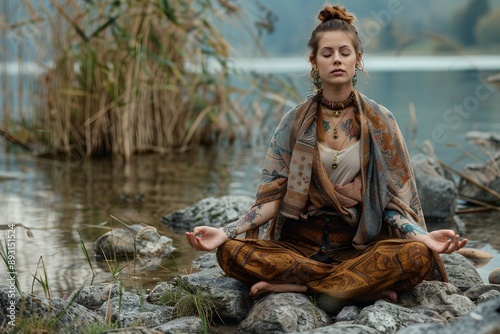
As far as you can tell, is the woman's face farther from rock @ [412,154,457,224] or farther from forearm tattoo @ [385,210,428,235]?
rock @ [412,154,457,224]

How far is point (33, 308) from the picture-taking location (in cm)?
376

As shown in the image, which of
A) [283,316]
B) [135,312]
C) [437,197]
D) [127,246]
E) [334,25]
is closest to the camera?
[283,316]

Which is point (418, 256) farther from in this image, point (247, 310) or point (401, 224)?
point (247, 310)

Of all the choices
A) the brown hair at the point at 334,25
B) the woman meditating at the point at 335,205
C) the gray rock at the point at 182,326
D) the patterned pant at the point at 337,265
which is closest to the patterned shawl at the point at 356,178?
the woman meditating at the point at 335,205

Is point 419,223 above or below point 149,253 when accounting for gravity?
above

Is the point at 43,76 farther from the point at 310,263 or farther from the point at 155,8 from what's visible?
the point at 310,263

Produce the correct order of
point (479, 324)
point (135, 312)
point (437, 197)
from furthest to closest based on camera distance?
point (437, 197) → point (135, 312) → point (479, 324)

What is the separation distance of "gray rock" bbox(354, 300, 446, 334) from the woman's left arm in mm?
318

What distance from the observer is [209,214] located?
257 inches

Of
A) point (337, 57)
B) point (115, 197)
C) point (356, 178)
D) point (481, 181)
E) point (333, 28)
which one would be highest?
point (333, 28)

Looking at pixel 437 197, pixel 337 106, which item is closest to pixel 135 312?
pixel 337 106

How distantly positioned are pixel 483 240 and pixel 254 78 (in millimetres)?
4602

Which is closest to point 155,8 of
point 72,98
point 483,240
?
point 72,98

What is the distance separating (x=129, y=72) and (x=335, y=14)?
492 centimetres
